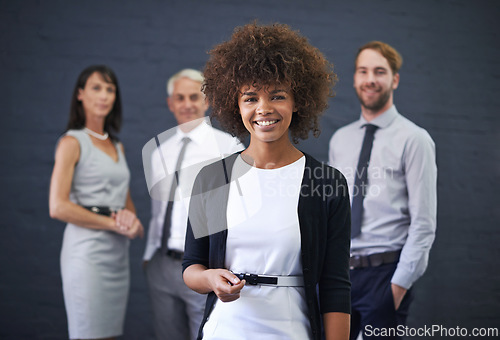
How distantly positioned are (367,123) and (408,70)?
0.80 metres

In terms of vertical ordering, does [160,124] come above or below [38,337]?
above

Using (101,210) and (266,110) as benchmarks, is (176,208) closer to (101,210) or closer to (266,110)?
(101,210)

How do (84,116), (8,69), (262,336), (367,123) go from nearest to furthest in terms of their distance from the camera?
(262,336) → (367,123) → (84,116) → (8,69)

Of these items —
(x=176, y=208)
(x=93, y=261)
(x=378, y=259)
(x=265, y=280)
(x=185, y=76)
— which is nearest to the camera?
(x=265, y=280)

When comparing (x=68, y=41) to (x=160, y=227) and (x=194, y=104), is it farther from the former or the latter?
(x=160, y=227)

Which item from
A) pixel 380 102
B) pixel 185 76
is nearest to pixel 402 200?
pixel 380 102

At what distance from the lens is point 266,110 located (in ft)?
4.22

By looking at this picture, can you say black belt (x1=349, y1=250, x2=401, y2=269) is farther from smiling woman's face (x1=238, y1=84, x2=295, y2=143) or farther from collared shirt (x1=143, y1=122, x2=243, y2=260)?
smiling woman's face (x1=238, y1=84, x2=295, y2=143)

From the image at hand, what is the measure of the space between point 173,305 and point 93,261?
475mm

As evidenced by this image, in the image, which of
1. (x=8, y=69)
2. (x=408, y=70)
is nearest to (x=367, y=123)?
(x=408, y=70)

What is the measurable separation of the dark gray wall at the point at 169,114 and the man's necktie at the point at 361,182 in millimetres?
646

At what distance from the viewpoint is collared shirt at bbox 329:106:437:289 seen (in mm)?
2330

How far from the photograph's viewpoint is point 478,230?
3084 mm

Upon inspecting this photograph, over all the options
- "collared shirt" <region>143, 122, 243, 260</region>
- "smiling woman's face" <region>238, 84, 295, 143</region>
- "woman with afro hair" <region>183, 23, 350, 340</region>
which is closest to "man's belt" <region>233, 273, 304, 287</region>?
"woman with afro hair" <region>183, 23, 350, 340</region>
